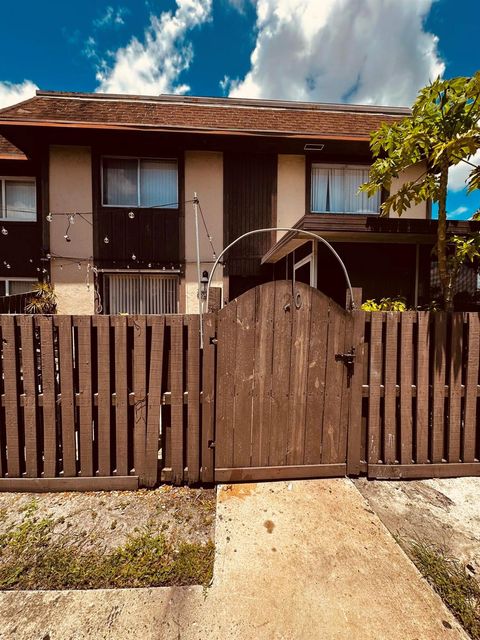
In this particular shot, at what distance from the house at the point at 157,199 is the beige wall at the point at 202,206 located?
28 millimetres

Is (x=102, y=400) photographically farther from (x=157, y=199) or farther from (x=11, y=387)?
(x=157, y=199)

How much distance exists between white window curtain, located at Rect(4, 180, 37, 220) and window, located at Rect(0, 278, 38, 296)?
1829 millimetres

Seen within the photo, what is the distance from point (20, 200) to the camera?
28.6ft

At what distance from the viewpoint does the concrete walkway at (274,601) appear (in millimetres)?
1506

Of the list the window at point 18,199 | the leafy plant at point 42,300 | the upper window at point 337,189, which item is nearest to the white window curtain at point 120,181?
the window at point 18,199

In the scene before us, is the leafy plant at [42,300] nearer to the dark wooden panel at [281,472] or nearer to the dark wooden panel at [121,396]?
the dark wooden panel at [121,396]

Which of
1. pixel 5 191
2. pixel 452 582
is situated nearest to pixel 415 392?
pixel 452 582

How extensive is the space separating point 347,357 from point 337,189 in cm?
736

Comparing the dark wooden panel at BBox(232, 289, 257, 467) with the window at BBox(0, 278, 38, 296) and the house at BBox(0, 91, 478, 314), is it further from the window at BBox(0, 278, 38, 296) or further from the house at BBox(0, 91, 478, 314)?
the window at BBox(0, 278, 38, 296)

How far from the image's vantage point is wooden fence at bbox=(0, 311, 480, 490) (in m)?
2.51

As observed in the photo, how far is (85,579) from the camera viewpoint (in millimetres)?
1772

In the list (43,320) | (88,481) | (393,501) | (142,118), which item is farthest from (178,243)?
(393,501)

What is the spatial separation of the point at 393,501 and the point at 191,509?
65.5 inches

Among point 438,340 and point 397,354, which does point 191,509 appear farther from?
point 438,340
